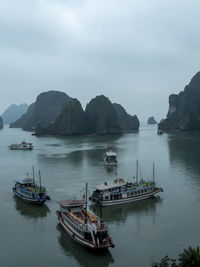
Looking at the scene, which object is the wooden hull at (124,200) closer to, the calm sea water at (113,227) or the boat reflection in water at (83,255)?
the calm sea water at (113,227)

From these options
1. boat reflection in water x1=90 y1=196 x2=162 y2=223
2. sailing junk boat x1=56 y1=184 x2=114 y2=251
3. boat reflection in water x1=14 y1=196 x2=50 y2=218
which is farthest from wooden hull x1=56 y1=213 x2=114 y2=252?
boat reflection in water x1=90 y1=196 x2=162 y2=223

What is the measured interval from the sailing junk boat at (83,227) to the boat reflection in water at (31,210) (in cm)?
618

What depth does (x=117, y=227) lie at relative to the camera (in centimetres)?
4153

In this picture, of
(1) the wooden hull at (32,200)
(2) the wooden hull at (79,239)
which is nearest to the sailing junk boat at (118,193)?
(1) the wooden hull at (32,200)

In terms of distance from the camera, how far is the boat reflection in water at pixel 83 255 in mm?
32281

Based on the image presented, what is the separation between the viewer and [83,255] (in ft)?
110

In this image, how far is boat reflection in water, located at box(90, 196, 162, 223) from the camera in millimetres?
45281

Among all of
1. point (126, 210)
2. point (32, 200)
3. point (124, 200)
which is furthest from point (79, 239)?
point (32, 200)

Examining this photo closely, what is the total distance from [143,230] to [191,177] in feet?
119

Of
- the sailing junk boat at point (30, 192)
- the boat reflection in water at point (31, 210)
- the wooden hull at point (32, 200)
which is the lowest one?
the boat reflection in water at point (31, 210)

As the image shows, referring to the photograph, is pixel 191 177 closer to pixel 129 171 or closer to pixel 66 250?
pixel 129 171

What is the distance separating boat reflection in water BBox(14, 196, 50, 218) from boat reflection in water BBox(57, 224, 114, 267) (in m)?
10.5

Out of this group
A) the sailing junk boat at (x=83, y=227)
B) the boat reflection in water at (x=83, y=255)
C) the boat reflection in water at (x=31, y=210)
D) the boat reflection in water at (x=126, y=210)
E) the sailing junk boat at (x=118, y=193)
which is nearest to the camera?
the boat reflection in water at (x=83, y=255)

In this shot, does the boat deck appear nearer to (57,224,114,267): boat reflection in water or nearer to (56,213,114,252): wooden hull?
(56,213,114,252): wooden hull
